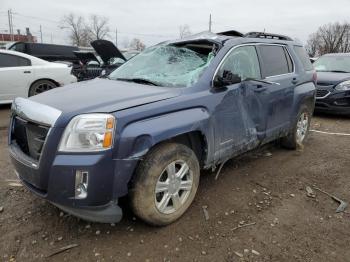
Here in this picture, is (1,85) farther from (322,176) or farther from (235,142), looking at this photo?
(322,176)

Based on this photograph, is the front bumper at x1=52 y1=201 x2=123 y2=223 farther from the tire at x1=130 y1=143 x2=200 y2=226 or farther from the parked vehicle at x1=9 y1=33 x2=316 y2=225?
the tire at x1=130 y1=143 x2=200 y2=226

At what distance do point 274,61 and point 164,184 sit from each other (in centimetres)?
260

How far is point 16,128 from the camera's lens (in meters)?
3.19

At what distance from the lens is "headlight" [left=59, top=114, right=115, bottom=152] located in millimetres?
2559

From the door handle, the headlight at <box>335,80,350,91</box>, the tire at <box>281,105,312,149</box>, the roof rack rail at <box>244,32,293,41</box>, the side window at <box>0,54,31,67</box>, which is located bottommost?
the tire at <box>281,105,312,149</box>

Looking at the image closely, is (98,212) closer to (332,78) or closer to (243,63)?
(243,63)

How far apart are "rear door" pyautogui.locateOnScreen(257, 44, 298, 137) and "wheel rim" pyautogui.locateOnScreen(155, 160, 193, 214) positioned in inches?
64.4

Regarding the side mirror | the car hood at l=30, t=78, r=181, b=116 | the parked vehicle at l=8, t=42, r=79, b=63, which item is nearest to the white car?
the car hood at l=30, t=78, r=181, b=116

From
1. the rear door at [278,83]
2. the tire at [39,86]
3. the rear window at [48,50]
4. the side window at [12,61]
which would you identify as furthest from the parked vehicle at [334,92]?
the rear window at [48,50]

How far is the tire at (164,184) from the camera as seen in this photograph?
9.21ft

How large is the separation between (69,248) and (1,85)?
6.34 meters

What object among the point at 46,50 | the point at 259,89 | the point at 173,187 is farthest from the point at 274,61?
Answer: the point at 46,50

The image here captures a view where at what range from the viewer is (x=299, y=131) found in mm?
5461

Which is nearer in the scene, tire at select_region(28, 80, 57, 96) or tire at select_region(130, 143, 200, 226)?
tire at select_region(130, 143, 200, 226)
